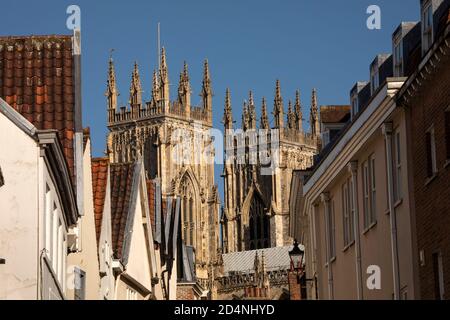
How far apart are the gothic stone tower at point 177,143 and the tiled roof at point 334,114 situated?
100 m

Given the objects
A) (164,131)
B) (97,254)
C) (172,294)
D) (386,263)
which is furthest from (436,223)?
(164,131)

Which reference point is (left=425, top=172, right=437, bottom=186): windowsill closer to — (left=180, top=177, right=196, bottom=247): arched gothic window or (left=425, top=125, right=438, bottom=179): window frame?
(left=425, top=125, right=438, bottom=179): window frame

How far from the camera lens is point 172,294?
50.5 meters

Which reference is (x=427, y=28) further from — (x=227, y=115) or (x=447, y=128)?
(x=227, y=115)

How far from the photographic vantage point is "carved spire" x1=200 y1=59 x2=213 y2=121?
143625mm

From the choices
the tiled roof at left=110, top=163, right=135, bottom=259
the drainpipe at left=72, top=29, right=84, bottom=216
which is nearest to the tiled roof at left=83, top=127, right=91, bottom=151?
the drainpipe at left=72, top=29, right=84, bottom=216

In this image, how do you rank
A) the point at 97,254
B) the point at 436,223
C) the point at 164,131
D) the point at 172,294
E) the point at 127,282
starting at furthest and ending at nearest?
the point at 164,131 → the point at 172,294 → the point at 127,282 → the point at 97,254 → the point at 436,223

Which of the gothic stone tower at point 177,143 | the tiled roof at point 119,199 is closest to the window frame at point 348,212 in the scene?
the tiled roof at point 119,199

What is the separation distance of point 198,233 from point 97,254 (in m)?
113

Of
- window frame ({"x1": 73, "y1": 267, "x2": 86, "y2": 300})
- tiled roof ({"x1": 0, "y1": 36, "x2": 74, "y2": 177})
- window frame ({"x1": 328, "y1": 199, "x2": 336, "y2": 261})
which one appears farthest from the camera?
window frame ({"x1": 328, "y1": 199, "x2": 336, "y2": 261})

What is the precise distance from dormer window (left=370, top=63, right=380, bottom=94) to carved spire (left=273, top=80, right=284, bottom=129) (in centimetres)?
11794

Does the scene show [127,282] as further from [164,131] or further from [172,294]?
[164,131]

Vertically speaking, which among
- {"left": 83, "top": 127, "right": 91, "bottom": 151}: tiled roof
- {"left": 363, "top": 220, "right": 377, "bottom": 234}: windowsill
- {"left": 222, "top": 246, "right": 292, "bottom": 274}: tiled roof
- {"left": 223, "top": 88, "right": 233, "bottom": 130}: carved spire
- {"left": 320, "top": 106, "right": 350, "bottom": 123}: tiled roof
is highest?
{"left": 223, "top": 88, "right": 233, "bottom": 130}: carved spire
